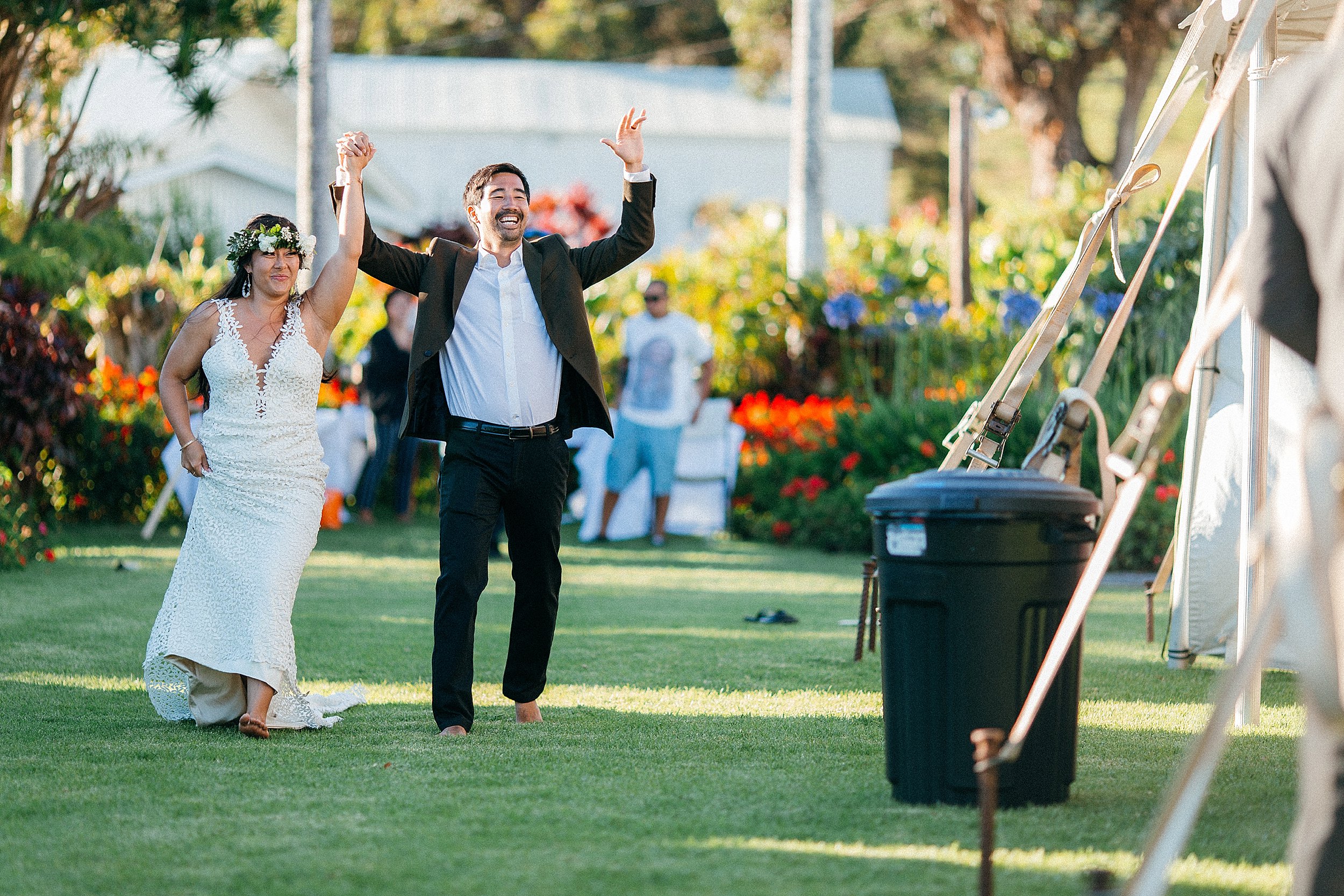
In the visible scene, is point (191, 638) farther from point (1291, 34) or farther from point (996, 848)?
point (1291, 34)

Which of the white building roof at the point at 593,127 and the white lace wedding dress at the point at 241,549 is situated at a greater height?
the white building roof at the point at 593,127

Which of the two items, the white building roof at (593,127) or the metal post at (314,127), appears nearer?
the metal post at (314,127)

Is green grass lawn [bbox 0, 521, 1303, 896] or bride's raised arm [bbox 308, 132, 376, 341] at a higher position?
bride's raised arm [bbox 308, 132, 376, 341]

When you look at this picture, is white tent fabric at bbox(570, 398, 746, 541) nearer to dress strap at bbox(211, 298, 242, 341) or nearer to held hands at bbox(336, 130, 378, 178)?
dress strap at bbox(211, 298, 242, 341)

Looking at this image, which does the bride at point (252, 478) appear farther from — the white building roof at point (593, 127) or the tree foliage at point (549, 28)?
the tree foliage at point (549, 28)

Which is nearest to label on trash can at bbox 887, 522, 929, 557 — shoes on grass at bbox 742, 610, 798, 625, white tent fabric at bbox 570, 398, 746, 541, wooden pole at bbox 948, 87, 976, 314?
shoes on grass at bbox 742, 610, 798, 625

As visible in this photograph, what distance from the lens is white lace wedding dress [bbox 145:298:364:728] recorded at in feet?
19.1

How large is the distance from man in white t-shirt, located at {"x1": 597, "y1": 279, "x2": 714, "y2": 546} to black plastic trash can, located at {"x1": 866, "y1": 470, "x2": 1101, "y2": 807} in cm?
878

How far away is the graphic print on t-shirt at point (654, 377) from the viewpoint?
516 inches

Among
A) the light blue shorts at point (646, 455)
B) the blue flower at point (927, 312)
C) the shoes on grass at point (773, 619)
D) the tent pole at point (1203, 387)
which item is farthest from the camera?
the blue flower at point (927, 312)

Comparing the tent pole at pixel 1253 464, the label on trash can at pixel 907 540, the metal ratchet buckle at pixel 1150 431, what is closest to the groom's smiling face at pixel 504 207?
the label on trash can at pixel 907 540

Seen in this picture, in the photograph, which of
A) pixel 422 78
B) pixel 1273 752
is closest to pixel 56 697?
pixel 1273 752

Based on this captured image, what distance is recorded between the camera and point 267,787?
4816mm

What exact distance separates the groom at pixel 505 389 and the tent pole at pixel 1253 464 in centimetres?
229
